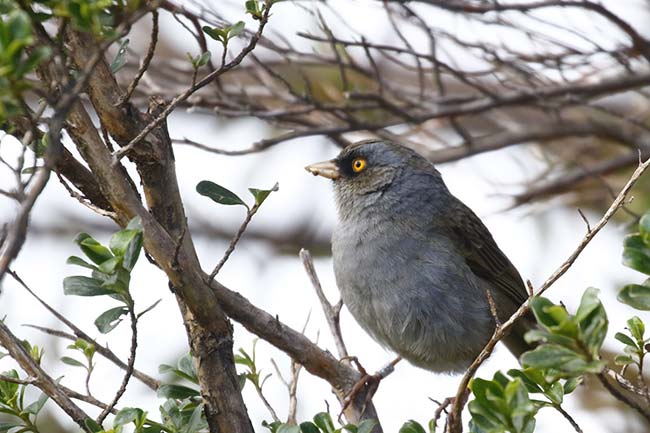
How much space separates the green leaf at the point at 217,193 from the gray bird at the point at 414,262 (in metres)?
1.98

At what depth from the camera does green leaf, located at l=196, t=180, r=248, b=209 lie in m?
3.29

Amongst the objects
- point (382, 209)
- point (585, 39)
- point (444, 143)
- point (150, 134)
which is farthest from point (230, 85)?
point (150, 134)

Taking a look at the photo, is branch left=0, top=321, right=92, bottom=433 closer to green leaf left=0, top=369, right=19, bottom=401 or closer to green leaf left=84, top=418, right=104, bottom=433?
green leaf left=84, top=418, right=104, bottom=433

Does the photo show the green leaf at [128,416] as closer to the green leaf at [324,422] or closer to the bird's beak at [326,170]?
the green leaf at [324,422]

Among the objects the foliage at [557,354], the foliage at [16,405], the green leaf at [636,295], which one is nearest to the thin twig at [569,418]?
the foliage at [557,354]

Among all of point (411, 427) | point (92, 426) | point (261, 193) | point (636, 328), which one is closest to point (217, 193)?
point (261, 193)

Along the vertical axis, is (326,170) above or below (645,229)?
above

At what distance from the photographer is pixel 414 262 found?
17.2 ft

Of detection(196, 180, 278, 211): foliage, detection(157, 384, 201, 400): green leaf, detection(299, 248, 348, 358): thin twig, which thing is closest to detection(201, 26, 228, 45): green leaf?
detection(196, 180, 278, 211): foliage

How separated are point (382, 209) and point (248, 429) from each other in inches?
99.7

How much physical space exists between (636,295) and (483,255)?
3.19 metres

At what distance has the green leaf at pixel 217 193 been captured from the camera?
3289 mm

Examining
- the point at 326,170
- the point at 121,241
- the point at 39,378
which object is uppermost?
the point at 326,170

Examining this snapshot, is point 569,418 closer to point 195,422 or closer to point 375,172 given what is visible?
point 195,422
